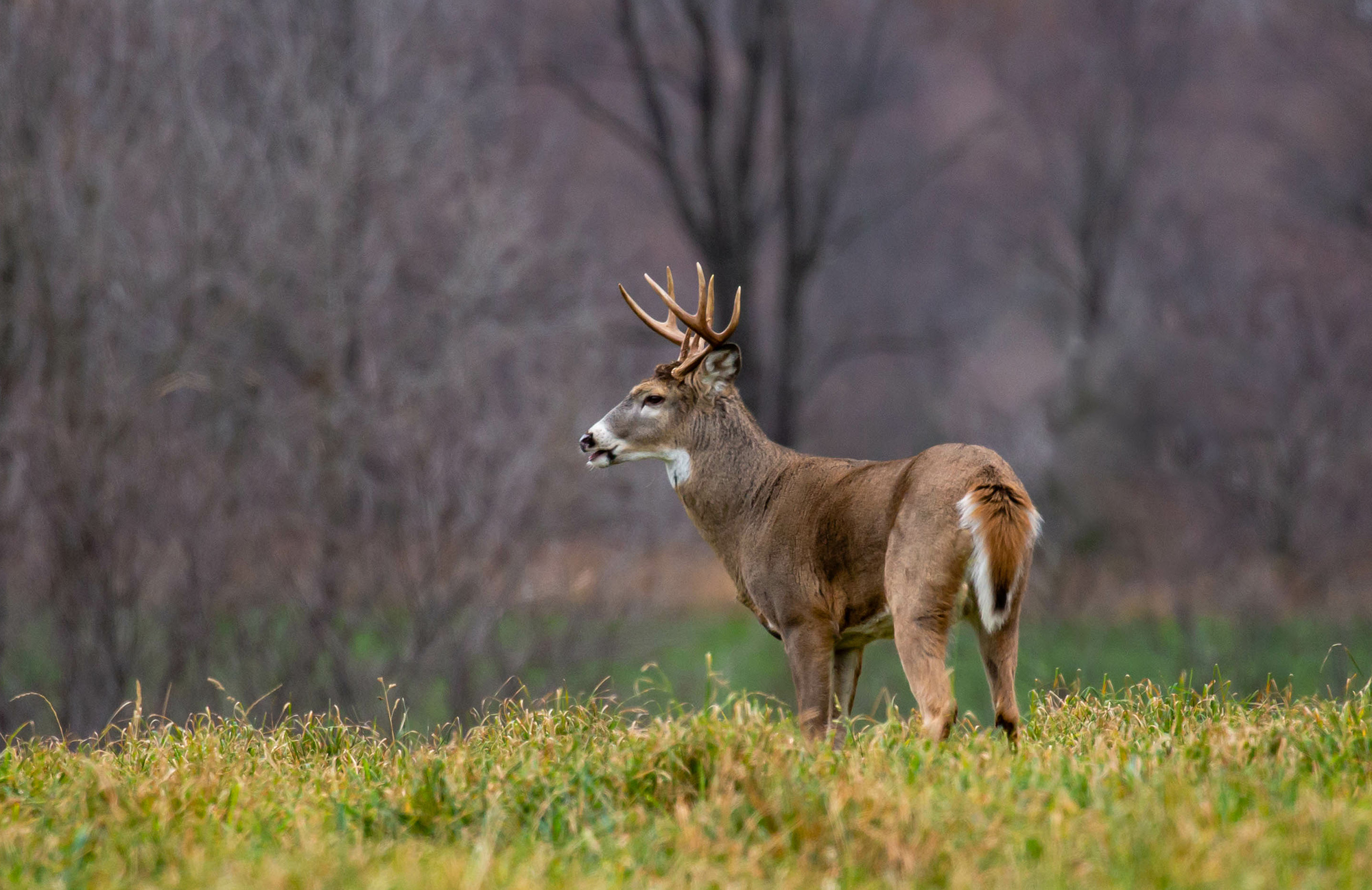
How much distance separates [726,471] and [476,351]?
11920 mm

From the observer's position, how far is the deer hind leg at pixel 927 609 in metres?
5.80

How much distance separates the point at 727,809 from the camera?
409 cm

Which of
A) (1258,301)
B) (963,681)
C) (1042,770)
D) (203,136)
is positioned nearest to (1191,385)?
(1258,301)

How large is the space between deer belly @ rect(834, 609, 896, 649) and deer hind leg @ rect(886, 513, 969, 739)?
452 millimetres

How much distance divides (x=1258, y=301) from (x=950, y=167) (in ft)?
55.8

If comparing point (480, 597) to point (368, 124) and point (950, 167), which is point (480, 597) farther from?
point (950, 167)

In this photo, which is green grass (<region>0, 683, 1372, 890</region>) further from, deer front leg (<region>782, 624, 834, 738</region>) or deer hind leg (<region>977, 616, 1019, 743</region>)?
deer front leg (<region>782, 624, 834, 738</region>)

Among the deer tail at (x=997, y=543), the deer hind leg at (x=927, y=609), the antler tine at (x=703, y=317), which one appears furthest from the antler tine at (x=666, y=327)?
the deer tail at (x=997, y=543)

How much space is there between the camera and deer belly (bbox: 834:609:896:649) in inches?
257

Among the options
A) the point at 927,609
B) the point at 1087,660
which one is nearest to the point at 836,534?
the point at 927,609

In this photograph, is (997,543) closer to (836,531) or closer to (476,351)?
(836,531)

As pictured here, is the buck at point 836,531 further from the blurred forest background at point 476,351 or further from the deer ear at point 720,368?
the blurred forest background at point 476,351

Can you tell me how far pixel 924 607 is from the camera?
19.4 ft

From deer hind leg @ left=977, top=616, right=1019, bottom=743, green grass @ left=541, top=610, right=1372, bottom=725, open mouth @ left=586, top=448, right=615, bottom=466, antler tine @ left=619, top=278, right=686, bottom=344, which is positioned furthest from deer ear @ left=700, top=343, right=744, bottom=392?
green grass @ left=541, top=610, right=1372, bottom=725
